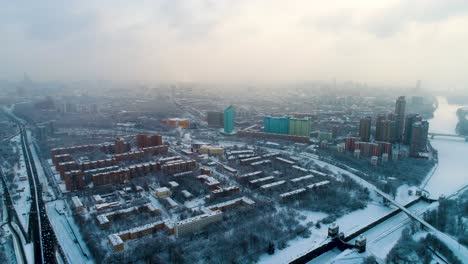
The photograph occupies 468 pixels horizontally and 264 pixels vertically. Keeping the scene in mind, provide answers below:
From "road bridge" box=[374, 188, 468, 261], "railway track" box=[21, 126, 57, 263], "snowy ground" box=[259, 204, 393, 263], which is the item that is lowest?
"snowy ground" box=[259, 204, 393, 263]

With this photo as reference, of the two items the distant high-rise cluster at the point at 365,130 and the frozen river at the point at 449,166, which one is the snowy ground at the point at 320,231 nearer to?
the frozen river at the point at 449,166

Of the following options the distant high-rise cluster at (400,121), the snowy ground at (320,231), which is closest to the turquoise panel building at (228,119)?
the distant high-rise cluster at (400,121)

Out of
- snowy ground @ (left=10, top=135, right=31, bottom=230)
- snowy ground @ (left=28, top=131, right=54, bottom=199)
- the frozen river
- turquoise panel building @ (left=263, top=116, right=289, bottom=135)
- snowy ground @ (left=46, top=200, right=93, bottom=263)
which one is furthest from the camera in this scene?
turquoise panel building @ (left=263, top=116, right=289, bottom=135)

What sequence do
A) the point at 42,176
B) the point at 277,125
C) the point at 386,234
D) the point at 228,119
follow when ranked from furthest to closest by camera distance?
the point at 228,119, the point at 277,125, the point at 42,176, the point at 386,234

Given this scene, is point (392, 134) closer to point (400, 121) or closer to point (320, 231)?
point (400, 121)

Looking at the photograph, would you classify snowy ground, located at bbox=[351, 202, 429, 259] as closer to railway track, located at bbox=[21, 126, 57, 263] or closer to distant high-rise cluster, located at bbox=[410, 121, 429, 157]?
distant high-rise cluster, located at bbox=[410, 121, 429, 157]

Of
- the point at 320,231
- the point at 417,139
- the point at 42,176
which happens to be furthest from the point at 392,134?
the point at 42,176

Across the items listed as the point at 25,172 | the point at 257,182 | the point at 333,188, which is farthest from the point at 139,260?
the point at 25,172

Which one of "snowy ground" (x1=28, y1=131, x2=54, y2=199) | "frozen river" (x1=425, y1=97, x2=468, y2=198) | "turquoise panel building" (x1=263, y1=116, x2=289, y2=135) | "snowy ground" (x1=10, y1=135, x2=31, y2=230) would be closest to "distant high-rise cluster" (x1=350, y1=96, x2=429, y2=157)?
"frozen river" (x1=425, y1=97, x2=468, y2=198)

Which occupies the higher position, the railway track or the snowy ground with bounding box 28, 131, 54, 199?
the snowy ground with bounding box 28, 131, 54, 199

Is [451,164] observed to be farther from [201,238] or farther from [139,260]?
[139,260]
